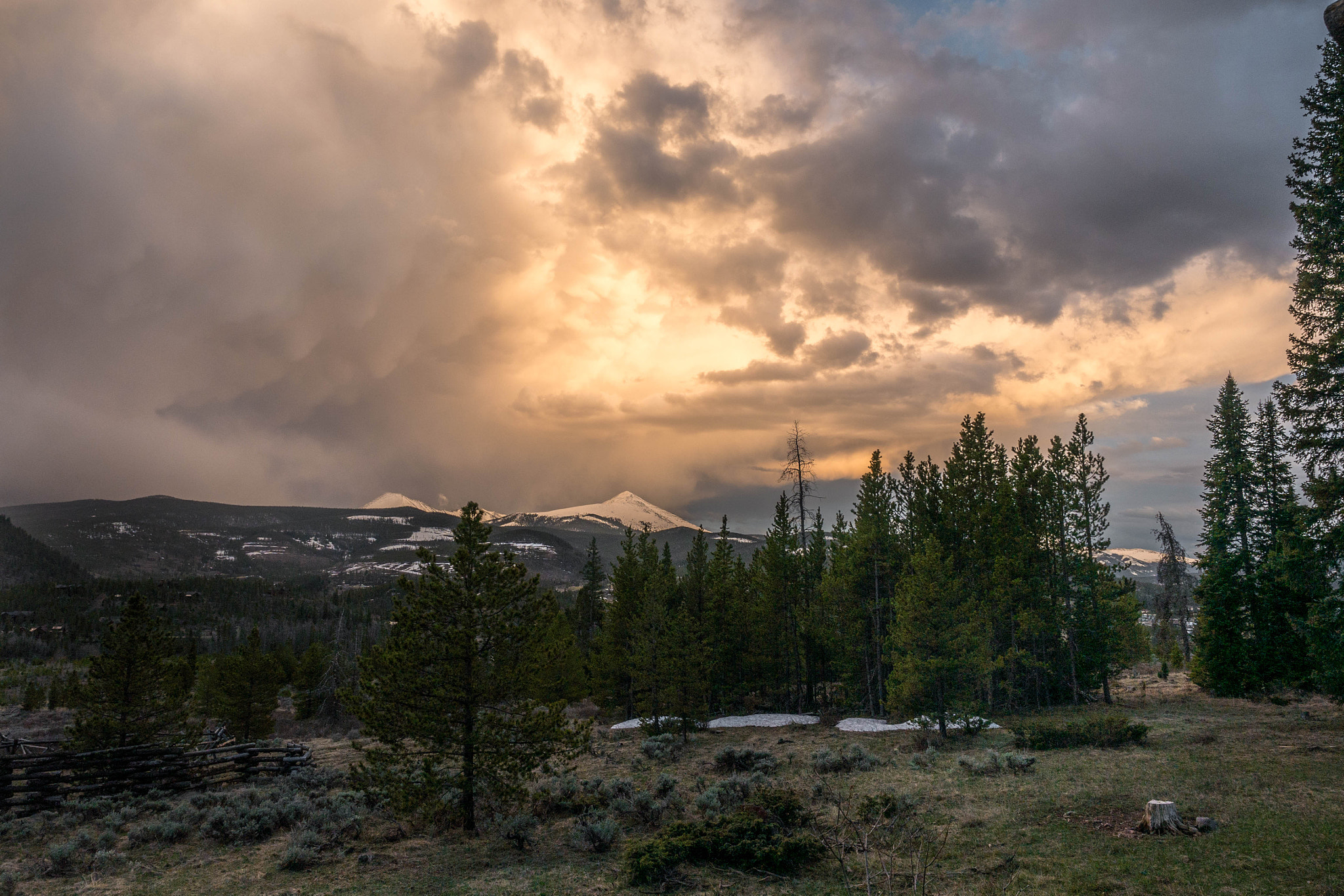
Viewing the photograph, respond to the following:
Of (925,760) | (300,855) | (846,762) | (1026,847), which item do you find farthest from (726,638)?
(300,855)

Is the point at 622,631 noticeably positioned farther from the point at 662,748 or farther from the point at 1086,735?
the point at 1086,735

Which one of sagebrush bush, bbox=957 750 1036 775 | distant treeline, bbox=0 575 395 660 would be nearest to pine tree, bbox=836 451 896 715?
sagebrush bush, bbox=957 750 1036 775

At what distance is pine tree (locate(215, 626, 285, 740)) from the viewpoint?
39.6m

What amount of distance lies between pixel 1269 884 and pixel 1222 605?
94.8 ft

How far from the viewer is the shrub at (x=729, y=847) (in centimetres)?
1291

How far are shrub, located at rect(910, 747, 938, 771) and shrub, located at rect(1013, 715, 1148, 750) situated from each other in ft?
13.6

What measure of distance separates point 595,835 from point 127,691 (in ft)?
74.7

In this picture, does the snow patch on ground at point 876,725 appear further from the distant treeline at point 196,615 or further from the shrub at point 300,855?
the distant treeline at point 196,615

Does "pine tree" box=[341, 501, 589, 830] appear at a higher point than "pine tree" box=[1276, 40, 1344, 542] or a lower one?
lower

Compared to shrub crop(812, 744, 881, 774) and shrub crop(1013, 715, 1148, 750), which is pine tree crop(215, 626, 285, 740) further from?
shrub crop(1013, 715, 1148, 750)

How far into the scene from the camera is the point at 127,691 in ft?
84.0

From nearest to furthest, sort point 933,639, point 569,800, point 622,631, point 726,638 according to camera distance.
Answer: point 569,800 < point 933,639 < point 726,638 < point 622,631

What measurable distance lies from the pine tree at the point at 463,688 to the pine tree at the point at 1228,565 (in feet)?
111

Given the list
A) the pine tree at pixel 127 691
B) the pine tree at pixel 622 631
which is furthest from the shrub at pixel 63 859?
the pine tree at pixel 622 631
